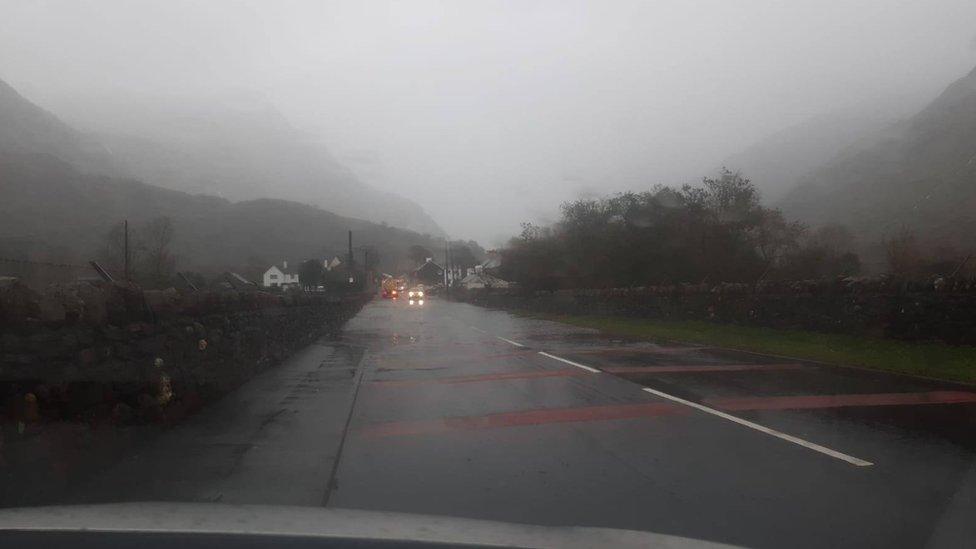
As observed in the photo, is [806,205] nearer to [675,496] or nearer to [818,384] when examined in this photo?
[818,384]

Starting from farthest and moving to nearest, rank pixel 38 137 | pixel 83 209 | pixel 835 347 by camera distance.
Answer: pixel 38 137 < pixel 83 209 < pixel 835 347

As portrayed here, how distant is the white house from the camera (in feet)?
160

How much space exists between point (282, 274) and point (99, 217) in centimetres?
3197

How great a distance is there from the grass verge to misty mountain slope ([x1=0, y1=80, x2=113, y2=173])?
25.0 meters

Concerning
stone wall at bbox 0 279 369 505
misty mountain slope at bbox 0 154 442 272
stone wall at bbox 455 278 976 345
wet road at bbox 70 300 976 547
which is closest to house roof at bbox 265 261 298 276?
misty mountain slope at bbox 0 154 442 272

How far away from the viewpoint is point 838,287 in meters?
21.3

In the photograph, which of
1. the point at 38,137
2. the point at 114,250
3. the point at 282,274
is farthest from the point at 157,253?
the point at 282,274

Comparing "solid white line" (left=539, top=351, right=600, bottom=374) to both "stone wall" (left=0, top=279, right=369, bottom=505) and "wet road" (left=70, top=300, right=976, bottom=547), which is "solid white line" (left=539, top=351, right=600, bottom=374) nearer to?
"wet road" (left=70, top=300, right=976, bottom=547)

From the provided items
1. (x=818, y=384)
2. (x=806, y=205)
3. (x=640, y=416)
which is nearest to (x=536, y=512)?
(x=640, y=416)

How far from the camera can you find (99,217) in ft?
74.9

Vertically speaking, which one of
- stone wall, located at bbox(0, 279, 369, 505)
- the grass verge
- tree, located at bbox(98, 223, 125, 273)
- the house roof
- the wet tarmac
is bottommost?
the wet tarmac

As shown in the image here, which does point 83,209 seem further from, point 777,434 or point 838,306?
point 838,306

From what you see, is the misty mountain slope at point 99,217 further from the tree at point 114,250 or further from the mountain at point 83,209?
the tree at point 114,250

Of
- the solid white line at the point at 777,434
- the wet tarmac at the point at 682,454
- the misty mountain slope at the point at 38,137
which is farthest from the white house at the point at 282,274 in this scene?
the solid white line at the point at 777,434
